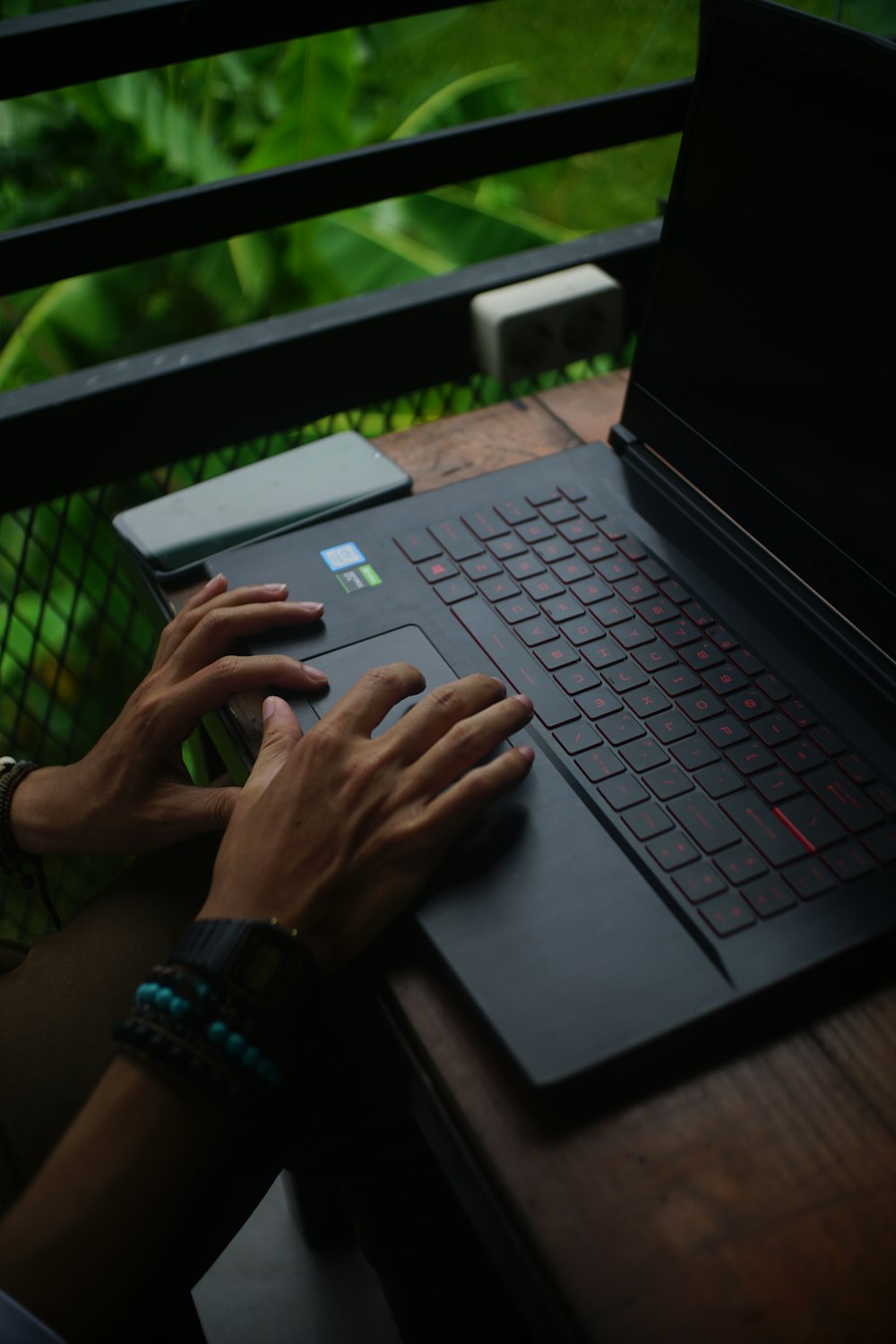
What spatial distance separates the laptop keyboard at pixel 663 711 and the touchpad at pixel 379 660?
4 centimetres

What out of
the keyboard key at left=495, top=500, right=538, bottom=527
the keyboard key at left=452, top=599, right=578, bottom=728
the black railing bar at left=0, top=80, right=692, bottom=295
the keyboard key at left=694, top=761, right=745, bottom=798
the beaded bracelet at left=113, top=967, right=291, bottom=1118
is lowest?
the beaded bracelet at left=113, top=967, right=291, bottom=1118

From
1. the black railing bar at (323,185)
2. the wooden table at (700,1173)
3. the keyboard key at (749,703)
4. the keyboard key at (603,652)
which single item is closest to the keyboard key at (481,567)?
the keyboard key at (603,652)

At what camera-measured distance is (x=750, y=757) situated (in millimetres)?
638

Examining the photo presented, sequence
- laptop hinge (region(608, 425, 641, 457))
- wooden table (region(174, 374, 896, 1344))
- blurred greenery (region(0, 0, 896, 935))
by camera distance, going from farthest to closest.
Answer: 1. blurred greenery (region(0, 0, 896, 935))
2. laptop hinge (region(608, 425, 641, 457))
3. wooden table (region(174, 374, 896, 1344))

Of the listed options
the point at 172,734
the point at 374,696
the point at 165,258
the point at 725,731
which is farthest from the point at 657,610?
the point at 165,258

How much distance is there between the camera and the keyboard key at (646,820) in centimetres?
60

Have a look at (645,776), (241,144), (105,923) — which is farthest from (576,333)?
(241,144)

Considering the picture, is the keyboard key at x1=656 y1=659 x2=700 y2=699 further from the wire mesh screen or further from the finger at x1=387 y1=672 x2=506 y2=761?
the wire mesh screen

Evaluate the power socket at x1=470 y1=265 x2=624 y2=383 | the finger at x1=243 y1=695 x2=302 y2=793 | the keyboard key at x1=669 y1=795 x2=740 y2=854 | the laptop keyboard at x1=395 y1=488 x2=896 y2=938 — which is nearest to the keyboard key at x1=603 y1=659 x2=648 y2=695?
the laptop keyboard at x1=395 y1=488 x2=896 y2=938

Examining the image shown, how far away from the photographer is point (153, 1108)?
1.80 feet

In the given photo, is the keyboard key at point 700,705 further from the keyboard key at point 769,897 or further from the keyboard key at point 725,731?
the keyboard key at point 769,897

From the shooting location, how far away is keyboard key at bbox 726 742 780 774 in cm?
63

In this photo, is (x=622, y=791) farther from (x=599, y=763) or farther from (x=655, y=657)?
(x=655, y=657)

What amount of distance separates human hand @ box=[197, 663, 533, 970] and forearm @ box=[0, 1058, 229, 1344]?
0.11 meters
